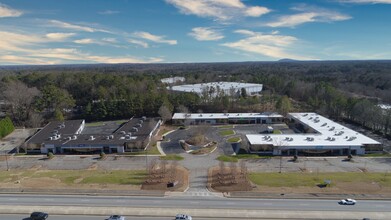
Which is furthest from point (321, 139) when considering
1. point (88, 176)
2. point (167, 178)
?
point (88, 176)

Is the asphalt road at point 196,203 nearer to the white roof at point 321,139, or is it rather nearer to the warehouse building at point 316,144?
the warehouse building at point 316,144

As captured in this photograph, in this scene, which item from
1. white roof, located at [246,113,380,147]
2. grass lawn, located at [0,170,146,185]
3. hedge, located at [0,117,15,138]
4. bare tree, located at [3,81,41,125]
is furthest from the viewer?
bare tree, located at [3,81,41,125]

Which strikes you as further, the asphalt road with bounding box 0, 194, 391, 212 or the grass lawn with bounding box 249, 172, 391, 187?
the grass lawn with bounding box 249, 172, 391, 187

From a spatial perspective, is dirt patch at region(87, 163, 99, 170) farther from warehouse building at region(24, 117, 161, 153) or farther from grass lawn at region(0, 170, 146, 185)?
warehouse building at region(24, 117, 161, 153)

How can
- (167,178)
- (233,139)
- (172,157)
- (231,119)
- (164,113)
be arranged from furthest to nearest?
(231,119) → (164,113) → (233,139) → (172,157) → (167,178)

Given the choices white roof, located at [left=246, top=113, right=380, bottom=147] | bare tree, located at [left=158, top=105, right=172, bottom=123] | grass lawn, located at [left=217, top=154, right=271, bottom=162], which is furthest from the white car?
bare tree, located at [left=158, top=105, right=172, bottom=123]

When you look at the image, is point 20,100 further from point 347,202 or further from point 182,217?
point 347,202
